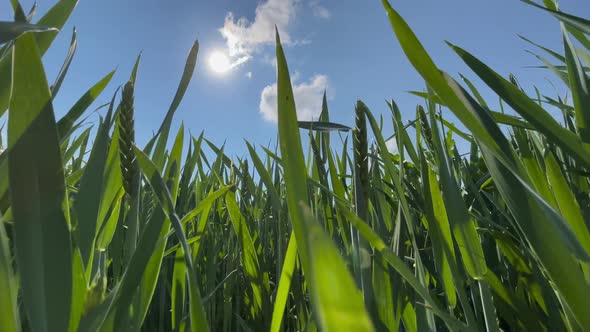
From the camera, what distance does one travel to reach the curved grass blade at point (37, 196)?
1.26 feet

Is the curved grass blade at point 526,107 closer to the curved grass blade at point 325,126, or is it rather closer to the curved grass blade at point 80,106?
the curved grass blade at point 325,126

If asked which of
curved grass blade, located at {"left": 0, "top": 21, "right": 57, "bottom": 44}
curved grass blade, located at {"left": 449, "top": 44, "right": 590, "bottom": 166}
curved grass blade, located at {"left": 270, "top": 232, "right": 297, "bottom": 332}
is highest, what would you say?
curved grass blade, located at {"left": 0, "top": 21, "right": 57, "bottom": 44}

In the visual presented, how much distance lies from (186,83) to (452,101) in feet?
1.13

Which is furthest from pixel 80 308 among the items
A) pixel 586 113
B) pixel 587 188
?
pixel 587 188

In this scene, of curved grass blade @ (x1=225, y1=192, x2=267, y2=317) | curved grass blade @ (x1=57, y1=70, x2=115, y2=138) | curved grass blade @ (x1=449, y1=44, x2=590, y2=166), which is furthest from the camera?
curved grass blade @ (x1=225, y1=192, x2=267, y2=317)

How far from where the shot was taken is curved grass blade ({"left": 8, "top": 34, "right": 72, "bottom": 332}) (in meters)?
0.39

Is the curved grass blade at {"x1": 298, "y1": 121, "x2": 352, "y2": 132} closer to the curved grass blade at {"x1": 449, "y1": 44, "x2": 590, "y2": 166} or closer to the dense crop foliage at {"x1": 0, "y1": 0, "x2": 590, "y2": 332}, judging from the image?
the dense crop foliage at {"x1": 0, "y1": 0, "x2": 590, "y2": 332}

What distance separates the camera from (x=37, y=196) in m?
0.40

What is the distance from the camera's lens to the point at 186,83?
59 cm

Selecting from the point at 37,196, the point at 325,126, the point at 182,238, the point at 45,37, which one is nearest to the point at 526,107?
the point at 325,126

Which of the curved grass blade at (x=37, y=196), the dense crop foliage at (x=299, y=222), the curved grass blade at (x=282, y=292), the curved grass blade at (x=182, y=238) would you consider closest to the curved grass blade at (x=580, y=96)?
the dense crop foliage at (x=299, y=222)

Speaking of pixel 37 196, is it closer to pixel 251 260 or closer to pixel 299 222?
pixel 299 222

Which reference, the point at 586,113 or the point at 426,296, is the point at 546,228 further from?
the point at 586,113

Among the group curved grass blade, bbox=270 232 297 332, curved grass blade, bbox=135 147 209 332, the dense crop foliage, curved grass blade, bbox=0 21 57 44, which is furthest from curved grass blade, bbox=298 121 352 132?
curved grass blade, bbox=0 21 57 44
